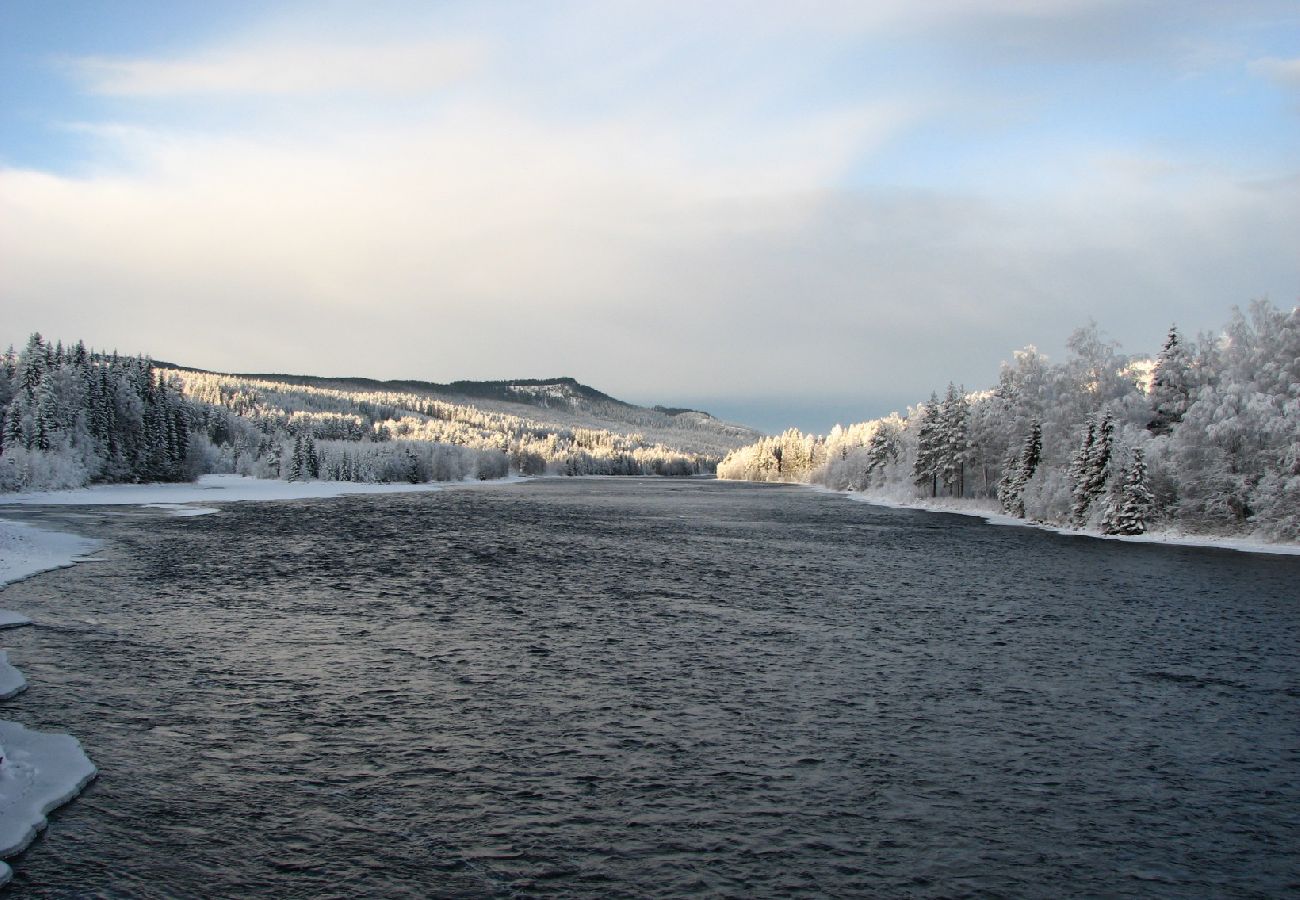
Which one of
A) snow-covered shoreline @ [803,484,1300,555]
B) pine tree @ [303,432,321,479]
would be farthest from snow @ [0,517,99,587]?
pine tree @ [303,432,321,479]

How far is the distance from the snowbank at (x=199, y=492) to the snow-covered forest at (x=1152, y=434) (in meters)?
81.5

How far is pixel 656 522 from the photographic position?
81.6m

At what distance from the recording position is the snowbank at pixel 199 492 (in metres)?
92.8

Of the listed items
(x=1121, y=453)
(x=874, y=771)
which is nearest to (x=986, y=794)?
(x=874, y=771)

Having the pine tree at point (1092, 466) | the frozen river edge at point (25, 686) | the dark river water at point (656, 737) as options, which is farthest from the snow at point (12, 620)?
the pine tree at point (1092, 466)

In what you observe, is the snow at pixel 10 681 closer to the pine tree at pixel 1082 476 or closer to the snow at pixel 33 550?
the snow at pixel 33 550

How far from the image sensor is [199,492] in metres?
117

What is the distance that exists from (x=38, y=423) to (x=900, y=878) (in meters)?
120

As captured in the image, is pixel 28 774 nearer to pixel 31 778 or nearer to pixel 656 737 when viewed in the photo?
pixel 31 778

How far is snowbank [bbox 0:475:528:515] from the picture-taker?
92812 millimetres

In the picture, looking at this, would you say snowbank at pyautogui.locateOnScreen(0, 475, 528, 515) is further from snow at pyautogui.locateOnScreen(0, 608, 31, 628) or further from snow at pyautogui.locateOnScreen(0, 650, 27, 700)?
snow at pyautogui.locateOnScreen(0, 650, 27, 700)

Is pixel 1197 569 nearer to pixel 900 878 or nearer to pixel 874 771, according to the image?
pixel 874 771

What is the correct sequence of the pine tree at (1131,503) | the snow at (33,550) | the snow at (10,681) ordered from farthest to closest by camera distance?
the pine tree at (1131,503) < the snow at (33,550) < the snow at (10,681)

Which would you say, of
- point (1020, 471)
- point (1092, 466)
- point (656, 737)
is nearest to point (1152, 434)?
point (1092, 466)
